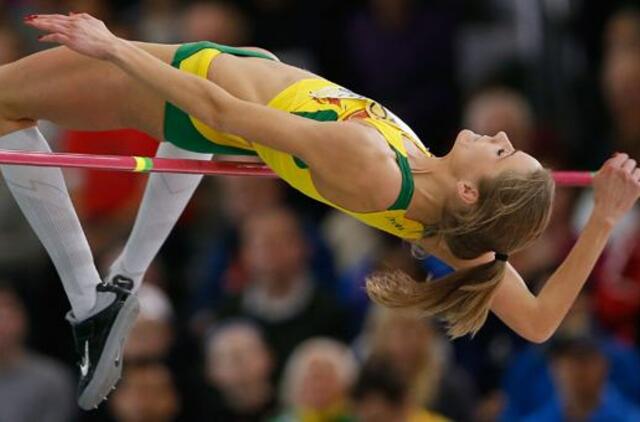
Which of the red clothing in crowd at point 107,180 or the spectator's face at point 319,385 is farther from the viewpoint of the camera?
the red clothing in crowd at point 107,180

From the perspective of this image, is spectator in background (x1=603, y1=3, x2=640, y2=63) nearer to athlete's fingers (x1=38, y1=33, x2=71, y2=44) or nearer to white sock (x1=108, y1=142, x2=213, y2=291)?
white sock (x1=108, y1=142, x2=213, y2=291)

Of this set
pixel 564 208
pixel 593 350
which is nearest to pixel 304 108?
pixel 593 350

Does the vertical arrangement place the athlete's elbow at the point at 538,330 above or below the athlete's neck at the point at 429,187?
below

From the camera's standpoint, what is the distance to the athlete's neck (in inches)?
263

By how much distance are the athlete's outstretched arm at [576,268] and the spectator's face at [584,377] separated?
5.14ft

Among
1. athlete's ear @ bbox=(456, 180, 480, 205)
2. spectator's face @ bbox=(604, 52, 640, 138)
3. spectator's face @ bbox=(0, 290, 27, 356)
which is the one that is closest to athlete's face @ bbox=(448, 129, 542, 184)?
athlete's ear @ bbox=(456, 180, 480, 205)

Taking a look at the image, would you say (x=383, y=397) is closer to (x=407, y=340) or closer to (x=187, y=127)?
(x=407, y=340)

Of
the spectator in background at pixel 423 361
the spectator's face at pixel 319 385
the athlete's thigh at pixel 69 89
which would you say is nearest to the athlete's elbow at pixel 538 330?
the athlete's thigh at pixel 69 89

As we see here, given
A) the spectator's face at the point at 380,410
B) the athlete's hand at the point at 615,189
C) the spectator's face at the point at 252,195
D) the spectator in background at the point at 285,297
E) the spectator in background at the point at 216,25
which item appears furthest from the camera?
the spectator in background at the point at 216,25

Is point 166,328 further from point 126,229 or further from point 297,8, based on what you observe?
point 297,8

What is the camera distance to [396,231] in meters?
6.81

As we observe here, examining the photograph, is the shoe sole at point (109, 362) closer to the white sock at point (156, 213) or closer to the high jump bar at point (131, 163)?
the white sock at point (156, 213)

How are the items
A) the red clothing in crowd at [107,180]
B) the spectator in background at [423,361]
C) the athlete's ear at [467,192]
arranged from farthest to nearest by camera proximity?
the red clothing in crowd at [107,180] → the spectator in background at [423,361] → the athlete's ear at [467,192]

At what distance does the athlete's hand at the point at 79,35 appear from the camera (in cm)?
642
